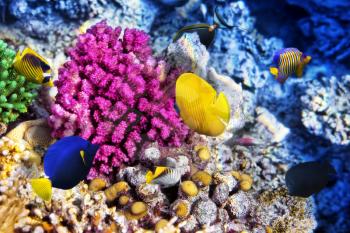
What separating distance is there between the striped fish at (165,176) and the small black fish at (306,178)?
1.16 metres

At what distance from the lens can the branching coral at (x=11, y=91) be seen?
316 centimetres

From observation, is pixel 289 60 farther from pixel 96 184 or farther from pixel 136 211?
pixel 96 184

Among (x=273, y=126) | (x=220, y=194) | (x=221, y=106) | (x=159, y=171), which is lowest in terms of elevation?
(x=273, y=126)

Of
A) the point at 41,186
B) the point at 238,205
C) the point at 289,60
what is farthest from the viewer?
the point at 289,60

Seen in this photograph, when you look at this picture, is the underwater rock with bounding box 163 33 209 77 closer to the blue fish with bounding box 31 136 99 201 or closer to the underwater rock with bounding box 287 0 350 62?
the blue fish with bounding box 31 136 99 201

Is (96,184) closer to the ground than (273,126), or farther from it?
farther from it

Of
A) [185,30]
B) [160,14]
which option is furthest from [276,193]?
[160,14]

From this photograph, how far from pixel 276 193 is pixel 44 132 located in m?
2.60

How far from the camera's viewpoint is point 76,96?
3.18m

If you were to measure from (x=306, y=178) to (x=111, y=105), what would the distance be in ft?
6.91

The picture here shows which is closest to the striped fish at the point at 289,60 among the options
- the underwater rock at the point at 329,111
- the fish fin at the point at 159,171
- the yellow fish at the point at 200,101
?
the underwater rock at the point at 329,111

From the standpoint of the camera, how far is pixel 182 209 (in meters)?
2.69

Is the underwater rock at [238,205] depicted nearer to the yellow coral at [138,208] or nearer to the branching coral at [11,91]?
the yellow coral at [138,208]

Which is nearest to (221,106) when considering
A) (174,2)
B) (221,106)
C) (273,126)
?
(221,106)
